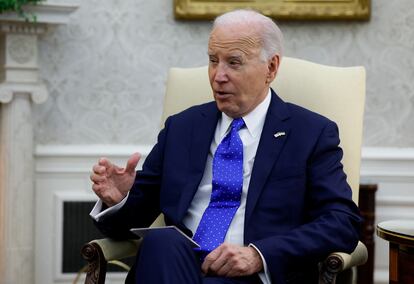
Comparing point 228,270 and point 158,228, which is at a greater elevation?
point 158,228

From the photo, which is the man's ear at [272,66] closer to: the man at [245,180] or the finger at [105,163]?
the man at [245,180]

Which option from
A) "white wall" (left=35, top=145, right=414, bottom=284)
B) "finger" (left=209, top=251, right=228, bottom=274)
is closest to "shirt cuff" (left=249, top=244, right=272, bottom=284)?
"finger" (left=209, top=251, right=228, bottom=274)

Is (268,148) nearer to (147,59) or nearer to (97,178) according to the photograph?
(97,178)

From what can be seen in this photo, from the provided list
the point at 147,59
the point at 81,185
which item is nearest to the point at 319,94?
the point at 147,59

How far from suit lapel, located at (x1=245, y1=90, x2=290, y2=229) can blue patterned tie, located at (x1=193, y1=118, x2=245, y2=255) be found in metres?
0.06

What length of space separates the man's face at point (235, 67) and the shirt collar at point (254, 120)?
4 cm

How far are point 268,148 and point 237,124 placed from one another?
0.51 feet

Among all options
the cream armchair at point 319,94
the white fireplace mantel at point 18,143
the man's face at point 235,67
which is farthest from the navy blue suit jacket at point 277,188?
the white fireplace mantel at point 18,143

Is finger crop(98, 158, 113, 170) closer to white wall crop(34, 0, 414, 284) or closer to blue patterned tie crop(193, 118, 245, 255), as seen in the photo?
blue patterned tie crop(193, 118, 245, 255)

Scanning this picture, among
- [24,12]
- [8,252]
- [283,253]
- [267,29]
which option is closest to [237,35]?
[267,29]

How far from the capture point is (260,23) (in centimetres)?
299

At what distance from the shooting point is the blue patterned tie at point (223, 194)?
2.89 meters

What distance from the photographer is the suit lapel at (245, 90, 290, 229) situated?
9.50 ft

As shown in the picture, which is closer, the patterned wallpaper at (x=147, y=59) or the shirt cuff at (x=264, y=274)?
the shirt cuff at (x=264, y=274)
